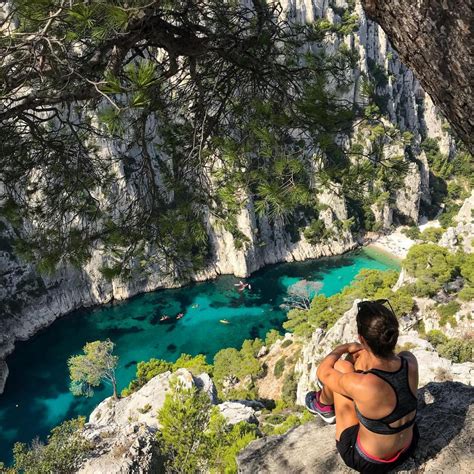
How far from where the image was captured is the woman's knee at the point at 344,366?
8.24ft

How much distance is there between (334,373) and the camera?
2.54m

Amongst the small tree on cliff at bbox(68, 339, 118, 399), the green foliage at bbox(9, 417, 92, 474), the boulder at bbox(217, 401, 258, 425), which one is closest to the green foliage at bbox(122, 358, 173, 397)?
the small tree on cliff at bbox(68, 339, 118, 399)

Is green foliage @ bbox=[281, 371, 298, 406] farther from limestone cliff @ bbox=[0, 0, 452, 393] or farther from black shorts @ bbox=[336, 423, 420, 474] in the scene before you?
black shorts @ bbox=[336, 423, 420, 474]

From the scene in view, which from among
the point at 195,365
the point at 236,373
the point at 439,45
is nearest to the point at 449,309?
the point at 236,373

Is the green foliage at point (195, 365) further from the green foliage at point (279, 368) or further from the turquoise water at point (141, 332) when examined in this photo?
the turquoise water at point (141, 332)

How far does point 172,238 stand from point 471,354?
16.4 metres

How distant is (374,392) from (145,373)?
75.3ft

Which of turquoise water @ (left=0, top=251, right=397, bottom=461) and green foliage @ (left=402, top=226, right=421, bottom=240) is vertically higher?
turquoise water @ (left=0, top=251, right=397, bottom=461)

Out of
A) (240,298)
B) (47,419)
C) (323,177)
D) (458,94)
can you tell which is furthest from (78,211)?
(240,298)

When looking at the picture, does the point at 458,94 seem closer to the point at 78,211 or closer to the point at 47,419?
the point at 78,211

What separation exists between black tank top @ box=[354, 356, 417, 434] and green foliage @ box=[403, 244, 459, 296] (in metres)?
19.8

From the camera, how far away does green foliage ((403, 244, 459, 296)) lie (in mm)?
20188

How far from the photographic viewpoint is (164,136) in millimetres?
4066

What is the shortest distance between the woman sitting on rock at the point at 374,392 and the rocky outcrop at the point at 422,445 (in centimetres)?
37
